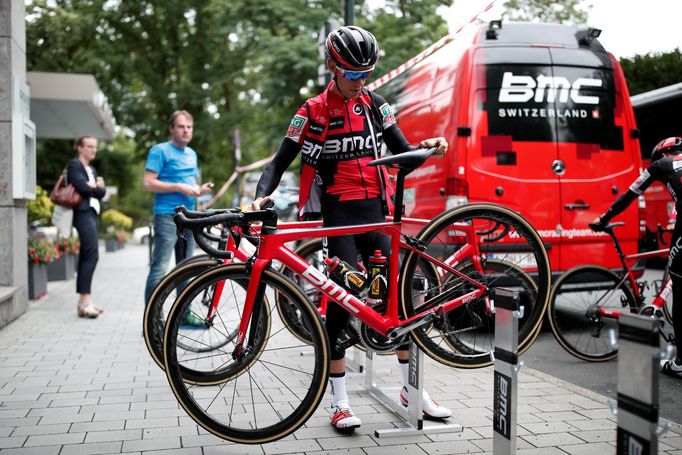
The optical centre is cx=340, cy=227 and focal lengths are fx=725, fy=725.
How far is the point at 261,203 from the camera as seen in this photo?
3631 millimetres

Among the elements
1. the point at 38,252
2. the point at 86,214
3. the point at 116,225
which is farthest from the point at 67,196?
the point at 116,225

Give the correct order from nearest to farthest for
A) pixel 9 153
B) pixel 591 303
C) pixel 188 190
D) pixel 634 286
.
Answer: pixel 634 286 < pixel 591 303 < pixel 188 190 < pixel 9 153

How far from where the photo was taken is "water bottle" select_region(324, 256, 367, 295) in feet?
12.4

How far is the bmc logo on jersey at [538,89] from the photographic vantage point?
6828 millimetres

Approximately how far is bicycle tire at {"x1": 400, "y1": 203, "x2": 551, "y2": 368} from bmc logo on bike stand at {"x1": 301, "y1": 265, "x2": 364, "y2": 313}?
264 mm

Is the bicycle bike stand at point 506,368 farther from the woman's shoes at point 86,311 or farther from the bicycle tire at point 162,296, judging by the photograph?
the woman's shoes at point 86,311

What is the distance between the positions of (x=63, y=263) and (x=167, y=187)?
6161 mm

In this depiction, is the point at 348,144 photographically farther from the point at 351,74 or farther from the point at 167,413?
the point at 167,413

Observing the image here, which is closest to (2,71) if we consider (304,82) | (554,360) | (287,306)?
(287,306)

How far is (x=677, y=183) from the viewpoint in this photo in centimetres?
529

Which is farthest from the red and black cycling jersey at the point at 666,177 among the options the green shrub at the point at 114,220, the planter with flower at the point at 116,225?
the green shrub at the point at 114,220

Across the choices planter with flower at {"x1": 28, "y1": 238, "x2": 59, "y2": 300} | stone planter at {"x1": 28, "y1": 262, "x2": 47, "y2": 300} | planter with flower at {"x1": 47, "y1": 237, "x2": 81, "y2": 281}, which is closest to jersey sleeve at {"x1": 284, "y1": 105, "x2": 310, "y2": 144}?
planter with flower at {"x1": 28, "y1": 238, "x2": 59, "y2": 300}

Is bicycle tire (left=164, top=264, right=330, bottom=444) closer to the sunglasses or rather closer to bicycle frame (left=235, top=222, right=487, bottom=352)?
bicycle frame (left=235, top=222, right=487, bottom=352)

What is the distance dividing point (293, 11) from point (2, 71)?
11.9 metres
